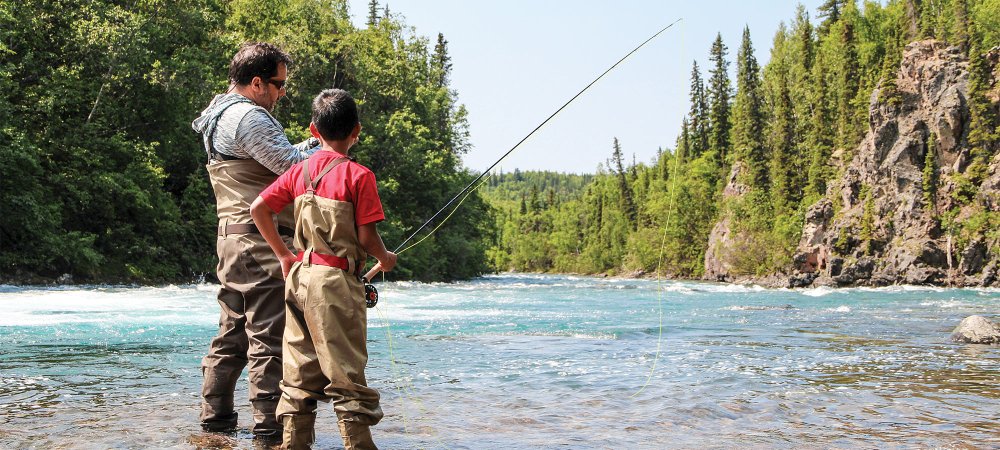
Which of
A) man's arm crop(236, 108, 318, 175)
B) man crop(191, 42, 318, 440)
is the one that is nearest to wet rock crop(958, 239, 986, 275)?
man crop(191, 42, 318, 440)

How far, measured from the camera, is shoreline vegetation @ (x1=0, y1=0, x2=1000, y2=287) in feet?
81.1

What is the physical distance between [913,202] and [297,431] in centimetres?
5069

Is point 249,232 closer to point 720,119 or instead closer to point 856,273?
point 856,273

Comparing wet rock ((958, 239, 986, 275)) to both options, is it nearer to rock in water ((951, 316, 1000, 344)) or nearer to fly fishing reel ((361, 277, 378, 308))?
rock in water ((951, 316, 1000, 344))

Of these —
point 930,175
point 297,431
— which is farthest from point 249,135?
point 930,175

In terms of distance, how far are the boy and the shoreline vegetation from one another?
3497mm

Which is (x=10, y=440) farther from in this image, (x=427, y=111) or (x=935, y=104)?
(x=935, y=104)

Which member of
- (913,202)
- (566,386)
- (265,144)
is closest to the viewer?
(265,144)

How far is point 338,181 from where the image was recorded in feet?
11.0

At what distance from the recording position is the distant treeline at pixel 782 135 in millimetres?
53719

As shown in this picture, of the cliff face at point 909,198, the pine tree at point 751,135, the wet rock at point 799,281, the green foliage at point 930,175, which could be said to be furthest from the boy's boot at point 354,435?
the pine tree at point 751,135

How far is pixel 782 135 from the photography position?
6625 centimetres

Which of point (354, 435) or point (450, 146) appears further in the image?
point (450, 146)

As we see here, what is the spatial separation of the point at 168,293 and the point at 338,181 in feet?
61.3
